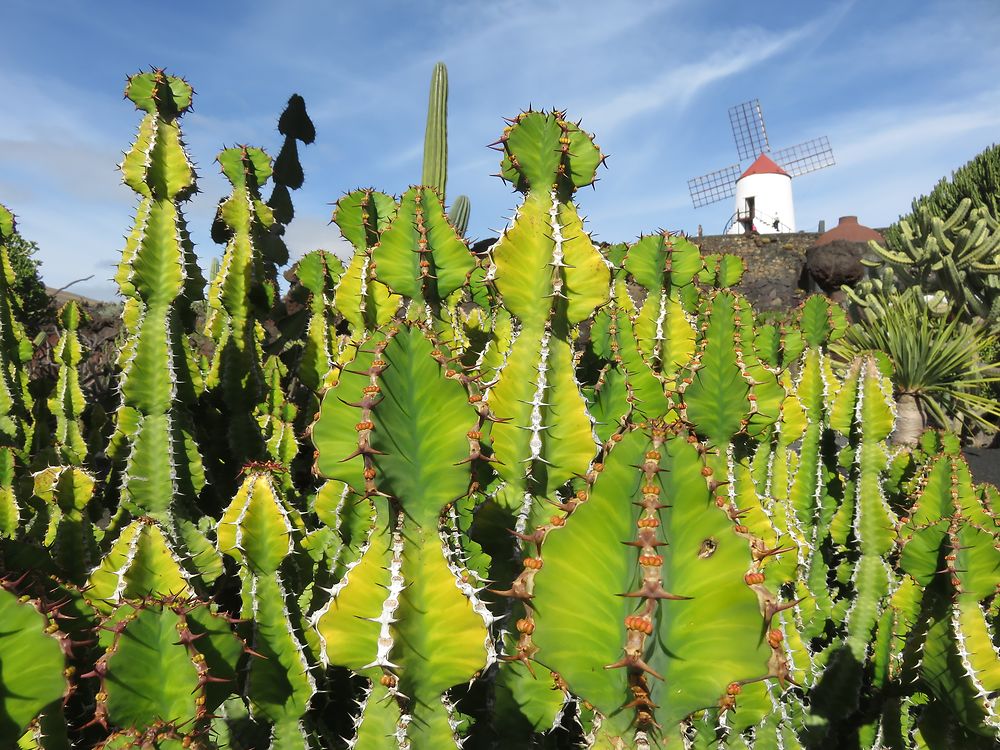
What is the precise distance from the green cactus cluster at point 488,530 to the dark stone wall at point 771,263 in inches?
632

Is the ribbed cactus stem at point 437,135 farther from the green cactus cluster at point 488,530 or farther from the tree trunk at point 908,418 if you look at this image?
the tree trunk at point 908,418

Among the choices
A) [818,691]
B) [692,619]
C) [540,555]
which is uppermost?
[540,555]

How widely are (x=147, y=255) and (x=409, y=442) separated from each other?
242cm

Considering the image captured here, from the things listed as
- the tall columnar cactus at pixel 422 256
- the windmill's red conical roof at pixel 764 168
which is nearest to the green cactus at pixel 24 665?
the tall columnar cactus at pixel 422 256

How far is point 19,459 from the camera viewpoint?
12.4 feet

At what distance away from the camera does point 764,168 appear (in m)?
43.8

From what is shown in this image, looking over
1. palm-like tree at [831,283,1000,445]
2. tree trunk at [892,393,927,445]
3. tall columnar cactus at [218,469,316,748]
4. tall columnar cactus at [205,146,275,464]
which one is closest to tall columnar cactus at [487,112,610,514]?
tall columnar cactus at [218,469,316,748]

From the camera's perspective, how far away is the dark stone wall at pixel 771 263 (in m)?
19.7

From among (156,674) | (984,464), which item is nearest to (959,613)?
(156,674)

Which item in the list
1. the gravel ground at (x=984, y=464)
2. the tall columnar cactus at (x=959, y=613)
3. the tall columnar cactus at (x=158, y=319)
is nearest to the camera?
the tall columnar cactus at (x=959, y=613)

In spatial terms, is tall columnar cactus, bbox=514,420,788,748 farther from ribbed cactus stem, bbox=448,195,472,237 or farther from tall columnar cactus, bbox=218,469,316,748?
ribbed cactus stem, bbox=448,195,472,237

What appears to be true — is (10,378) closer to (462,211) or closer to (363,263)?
(363,263)

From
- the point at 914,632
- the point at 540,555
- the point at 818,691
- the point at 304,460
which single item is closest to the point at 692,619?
the point at 540,555

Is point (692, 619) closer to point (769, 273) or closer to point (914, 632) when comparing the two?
point (914, 632)
